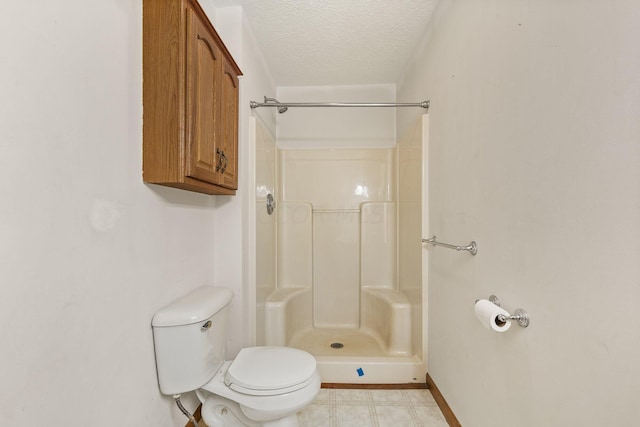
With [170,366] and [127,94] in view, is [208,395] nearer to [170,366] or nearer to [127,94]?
[170,366]

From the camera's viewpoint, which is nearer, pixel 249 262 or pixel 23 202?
pixel 23 202

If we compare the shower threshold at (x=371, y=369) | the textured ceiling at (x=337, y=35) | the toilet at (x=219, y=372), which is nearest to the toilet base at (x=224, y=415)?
the toilet at (x=219, y=372)

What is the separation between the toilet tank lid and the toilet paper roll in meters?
1.07

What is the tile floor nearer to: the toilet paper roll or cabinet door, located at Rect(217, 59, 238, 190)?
the toilet paper roll

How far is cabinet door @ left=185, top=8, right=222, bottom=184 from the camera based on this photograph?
3.57 feet

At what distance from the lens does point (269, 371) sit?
1.30 m

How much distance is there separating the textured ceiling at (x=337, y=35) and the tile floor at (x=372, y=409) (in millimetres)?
2345

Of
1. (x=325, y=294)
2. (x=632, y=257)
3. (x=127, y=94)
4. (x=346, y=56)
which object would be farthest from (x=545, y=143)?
(x=325, y=294)

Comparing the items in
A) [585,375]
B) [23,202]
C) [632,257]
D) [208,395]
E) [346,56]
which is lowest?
[208,395]

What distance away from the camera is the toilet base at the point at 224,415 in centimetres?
133

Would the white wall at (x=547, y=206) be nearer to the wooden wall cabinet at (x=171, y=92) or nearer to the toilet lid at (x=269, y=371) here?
the toilet lid at (x=269, y=371)

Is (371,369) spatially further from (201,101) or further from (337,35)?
(337,35)

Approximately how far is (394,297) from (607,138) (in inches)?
76.5

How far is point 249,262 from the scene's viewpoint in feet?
6.00
